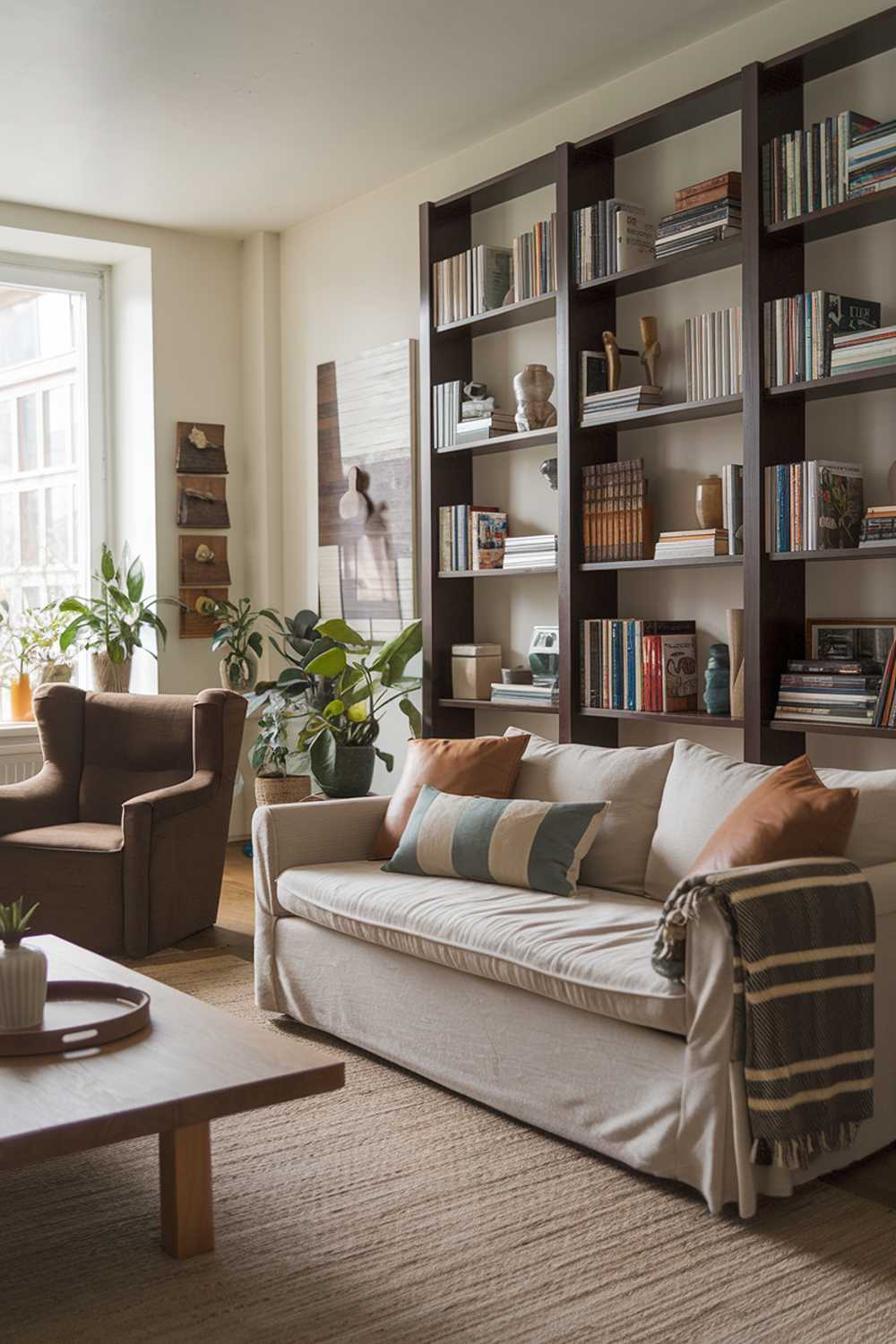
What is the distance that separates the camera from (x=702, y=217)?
3.80 m

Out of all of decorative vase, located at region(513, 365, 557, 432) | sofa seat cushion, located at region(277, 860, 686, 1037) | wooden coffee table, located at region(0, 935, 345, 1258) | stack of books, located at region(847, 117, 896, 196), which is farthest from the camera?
decorative vase, located at region(513, 365, 557, 432)

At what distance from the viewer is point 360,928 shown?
3266mm

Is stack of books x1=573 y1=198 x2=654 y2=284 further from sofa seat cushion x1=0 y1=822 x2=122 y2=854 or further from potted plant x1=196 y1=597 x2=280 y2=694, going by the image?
sofa seat cushion x1=0 y1=822 x2=122 y2=854

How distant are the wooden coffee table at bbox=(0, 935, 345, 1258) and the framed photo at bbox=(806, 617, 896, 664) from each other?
6.43 feet

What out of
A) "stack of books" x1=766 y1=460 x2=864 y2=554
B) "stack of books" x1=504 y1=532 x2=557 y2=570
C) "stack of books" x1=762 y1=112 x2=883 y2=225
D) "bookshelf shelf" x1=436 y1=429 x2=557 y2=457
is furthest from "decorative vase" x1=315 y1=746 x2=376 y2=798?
"stack of books" x1=762 y1=112 x2=883 y2=225

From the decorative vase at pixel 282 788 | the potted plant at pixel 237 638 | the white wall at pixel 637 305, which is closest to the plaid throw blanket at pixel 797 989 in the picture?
the white wall at pixel 637 305

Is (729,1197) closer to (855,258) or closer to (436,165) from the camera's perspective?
(855,258)

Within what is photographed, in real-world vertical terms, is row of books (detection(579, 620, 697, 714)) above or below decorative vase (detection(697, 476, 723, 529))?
below

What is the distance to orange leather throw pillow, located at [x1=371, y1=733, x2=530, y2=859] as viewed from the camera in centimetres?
360

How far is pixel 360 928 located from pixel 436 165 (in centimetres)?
327

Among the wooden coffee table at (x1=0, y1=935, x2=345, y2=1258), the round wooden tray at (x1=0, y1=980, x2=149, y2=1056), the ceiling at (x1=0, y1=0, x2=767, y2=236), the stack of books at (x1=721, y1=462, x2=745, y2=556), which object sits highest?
the ceiling at (x1=0, y1=0, x2=767, y2=236)

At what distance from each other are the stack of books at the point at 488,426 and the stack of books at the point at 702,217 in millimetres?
870

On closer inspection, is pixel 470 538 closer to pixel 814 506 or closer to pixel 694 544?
pixel 694 544

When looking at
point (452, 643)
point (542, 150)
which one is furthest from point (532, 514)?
point (542, 150)
